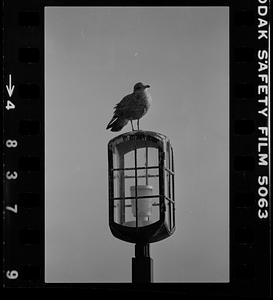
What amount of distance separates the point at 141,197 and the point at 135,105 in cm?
68

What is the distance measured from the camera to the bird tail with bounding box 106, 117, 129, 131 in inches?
339

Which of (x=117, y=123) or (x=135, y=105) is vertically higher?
(x=135, y=105)

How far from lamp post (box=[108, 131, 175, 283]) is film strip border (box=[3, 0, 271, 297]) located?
13.3 inches

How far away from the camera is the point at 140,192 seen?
8.27 meters

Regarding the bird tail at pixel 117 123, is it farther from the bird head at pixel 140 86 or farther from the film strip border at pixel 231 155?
the film strip border at pixel 231 155

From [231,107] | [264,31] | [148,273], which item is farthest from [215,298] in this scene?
[264,31]

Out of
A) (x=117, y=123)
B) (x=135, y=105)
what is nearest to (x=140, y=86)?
(x=135, y=105)
